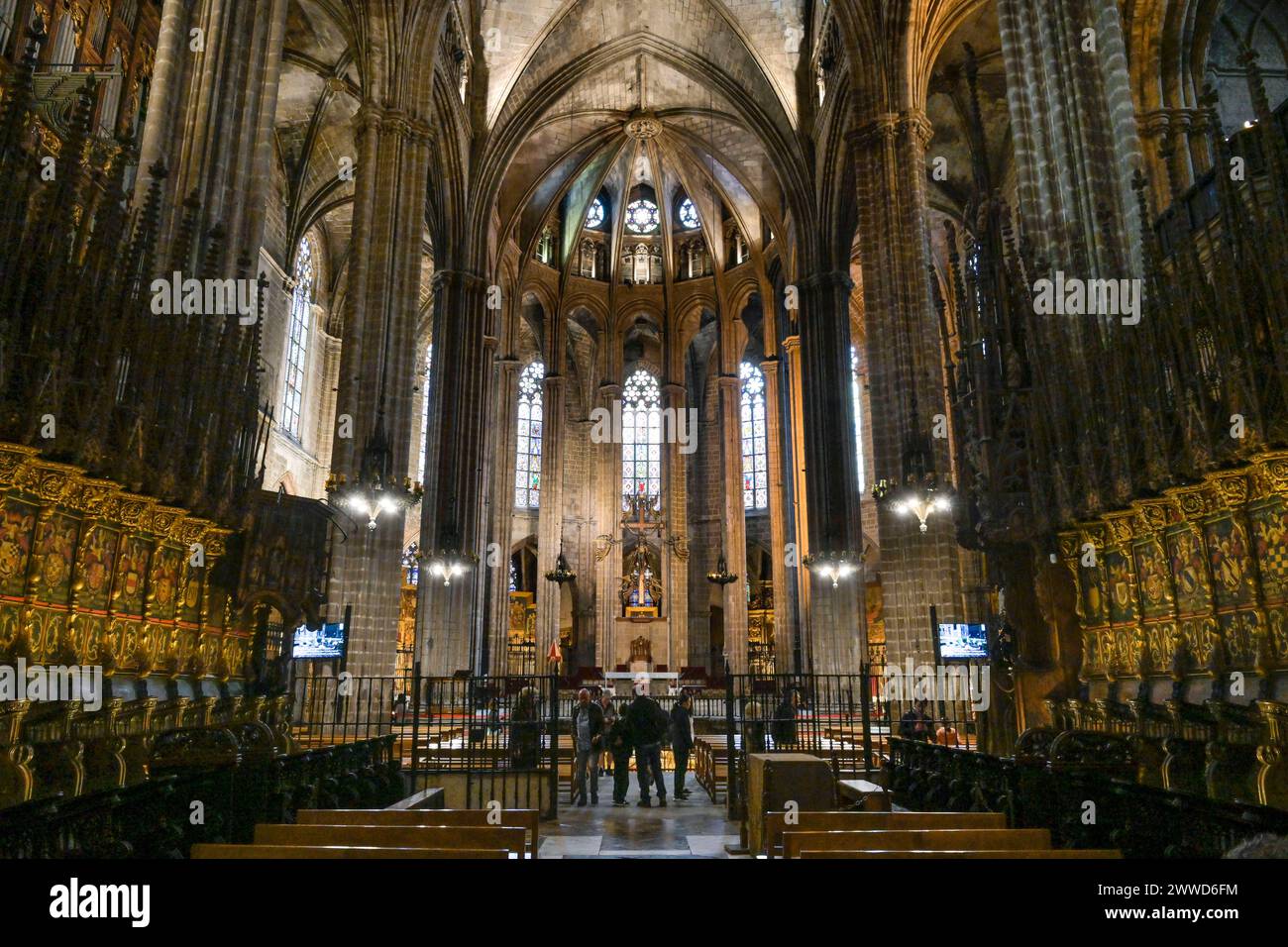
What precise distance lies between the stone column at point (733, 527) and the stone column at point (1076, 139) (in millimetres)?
19431

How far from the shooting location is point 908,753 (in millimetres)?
8523

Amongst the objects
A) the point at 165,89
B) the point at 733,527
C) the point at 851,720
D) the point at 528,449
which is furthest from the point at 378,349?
the point at 528,449

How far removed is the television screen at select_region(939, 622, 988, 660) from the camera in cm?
1312

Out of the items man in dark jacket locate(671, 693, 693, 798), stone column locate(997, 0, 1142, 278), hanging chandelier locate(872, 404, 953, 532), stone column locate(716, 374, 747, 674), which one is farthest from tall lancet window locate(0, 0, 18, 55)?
stone column locate(716, 374, 747, 674)

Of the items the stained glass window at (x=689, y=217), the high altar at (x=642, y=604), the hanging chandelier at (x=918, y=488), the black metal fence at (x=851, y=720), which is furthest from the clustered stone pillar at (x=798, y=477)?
the black metal fence at (x=851, y=720)

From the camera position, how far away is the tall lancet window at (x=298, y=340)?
82.8 ft

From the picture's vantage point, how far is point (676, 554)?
30.1 m

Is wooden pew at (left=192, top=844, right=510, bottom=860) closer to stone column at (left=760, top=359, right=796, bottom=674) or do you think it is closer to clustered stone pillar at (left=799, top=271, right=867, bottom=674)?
clustered stone pillar at (left=799, top=271, right=867, bottom=674)

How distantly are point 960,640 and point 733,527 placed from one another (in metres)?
16.1

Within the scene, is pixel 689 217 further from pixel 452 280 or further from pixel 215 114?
pixel 215 114

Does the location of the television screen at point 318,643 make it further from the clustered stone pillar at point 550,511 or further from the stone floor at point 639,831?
the clustered stone pillar at point 550,511
